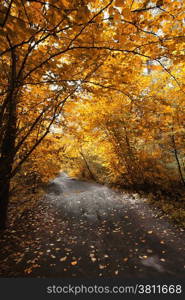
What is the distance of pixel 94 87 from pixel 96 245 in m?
3.78

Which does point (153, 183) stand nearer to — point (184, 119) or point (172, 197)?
point (172, 197)

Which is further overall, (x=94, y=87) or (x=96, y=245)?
(x=96, y=245)

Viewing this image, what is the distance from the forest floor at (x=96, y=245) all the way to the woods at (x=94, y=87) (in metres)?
1.34

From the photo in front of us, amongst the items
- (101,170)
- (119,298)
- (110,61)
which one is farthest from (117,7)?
(101,170)

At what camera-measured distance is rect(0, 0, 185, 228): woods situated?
1702 millimetres

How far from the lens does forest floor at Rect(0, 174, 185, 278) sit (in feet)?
10.5

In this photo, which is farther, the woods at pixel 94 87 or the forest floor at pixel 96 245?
the forest floor at pixel 96 245

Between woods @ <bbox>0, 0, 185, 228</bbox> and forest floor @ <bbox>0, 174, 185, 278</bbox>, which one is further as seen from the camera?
forest floor @ <bbox>0, 174, 185, 278</bbox>

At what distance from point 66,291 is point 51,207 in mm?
5173

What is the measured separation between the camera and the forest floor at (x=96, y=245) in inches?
126

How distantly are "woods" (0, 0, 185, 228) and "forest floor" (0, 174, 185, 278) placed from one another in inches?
52.8

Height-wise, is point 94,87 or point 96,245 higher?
point 94,87

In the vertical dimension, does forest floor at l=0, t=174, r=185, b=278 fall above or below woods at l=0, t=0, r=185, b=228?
below

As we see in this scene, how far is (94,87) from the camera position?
9.69ft
